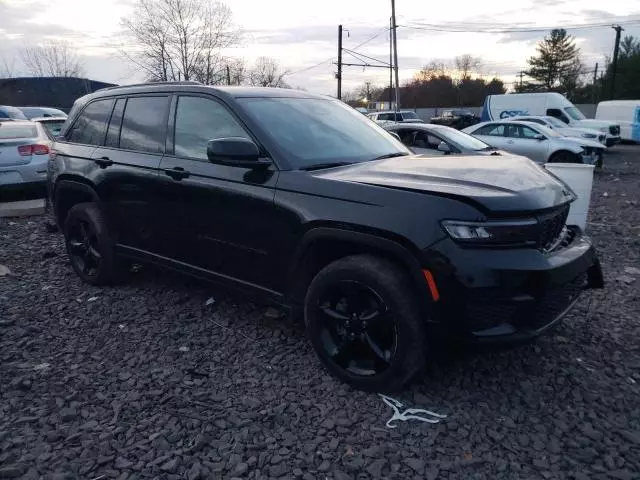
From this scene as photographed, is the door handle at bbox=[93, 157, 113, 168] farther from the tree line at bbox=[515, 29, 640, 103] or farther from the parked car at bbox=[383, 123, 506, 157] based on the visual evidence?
the tree line at bbox=[515, 29, 640, 103]

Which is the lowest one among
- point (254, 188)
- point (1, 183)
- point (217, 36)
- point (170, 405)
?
point (170, 405)

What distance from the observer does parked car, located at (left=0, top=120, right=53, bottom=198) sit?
8.38 meters

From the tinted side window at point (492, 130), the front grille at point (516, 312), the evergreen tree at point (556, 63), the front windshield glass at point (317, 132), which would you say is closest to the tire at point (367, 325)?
the front grille at point (516, 312)

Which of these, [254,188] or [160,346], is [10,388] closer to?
[160,346]

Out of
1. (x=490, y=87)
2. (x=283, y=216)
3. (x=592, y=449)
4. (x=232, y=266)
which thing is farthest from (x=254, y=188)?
(x=490, y=87)

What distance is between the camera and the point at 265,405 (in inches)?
115

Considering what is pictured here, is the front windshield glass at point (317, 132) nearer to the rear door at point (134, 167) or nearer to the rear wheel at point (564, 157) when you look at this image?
the rear door at point (134, 167)

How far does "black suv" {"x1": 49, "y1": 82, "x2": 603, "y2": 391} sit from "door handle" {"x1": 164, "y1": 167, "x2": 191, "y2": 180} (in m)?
0.01

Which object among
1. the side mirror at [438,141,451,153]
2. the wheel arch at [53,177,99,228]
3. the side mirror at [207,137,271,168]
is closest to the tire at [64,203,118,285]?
the wheel arch at [53,177,99,228]

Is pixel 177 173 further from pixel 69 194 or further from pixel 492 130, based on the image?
pixel 492 130

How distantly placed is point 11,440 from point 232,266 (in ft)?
5.21

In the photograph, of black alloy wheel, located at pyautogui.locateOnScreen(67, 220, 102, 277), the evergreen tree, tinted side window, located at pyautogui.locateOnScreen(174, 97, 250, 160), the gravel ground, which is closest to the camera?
the gravel ground

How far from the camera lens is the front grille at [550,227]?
2.71 m

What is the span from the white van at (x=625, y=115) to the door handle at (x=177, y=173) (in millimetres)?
25936
